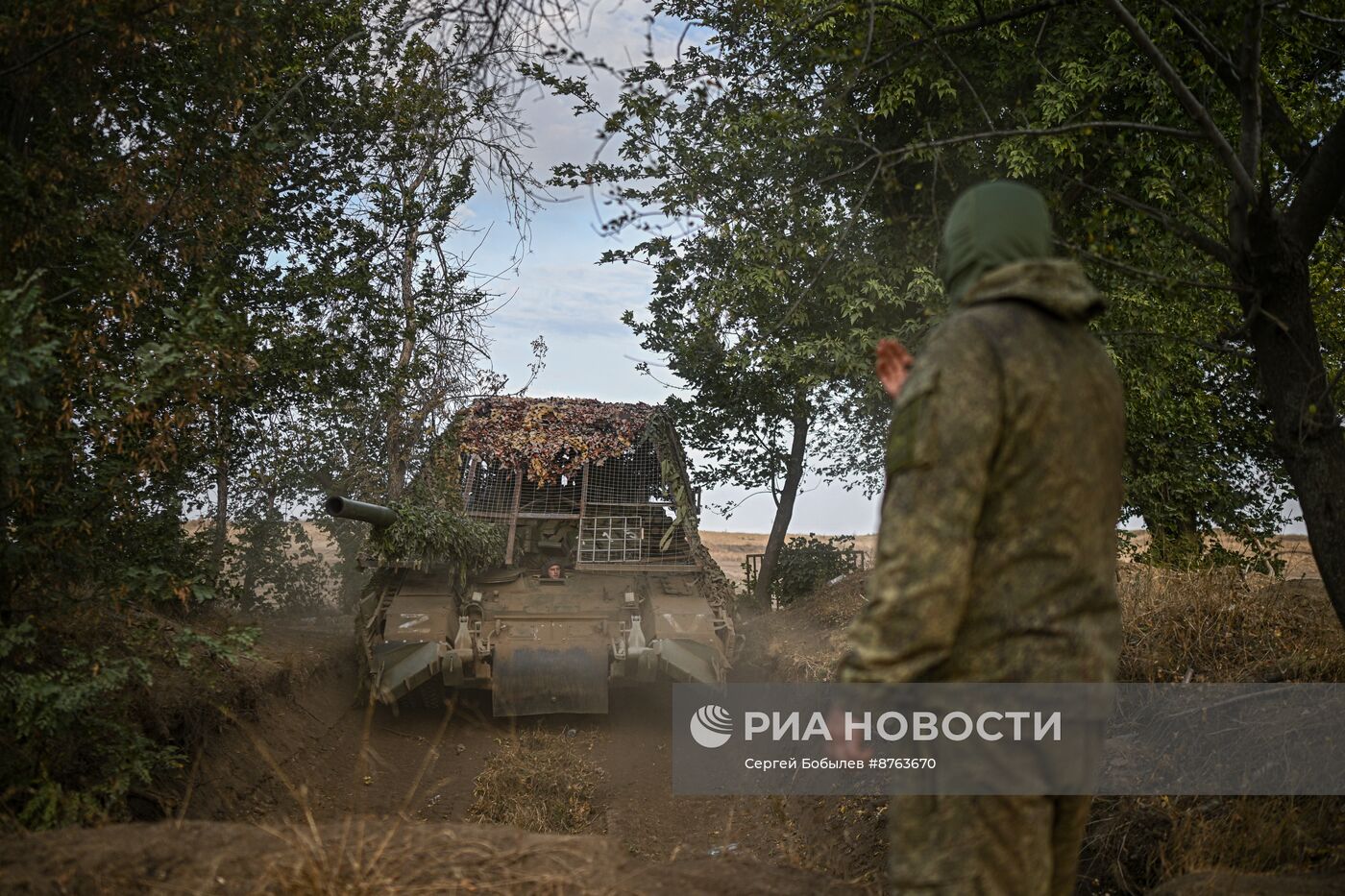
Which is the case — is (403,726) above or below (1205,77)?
below

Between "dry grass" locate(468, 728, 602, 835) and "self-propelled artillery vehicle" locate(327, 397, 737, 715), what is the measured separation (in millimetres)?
1068

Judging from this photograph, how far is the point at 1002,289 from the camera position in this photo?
2.79m

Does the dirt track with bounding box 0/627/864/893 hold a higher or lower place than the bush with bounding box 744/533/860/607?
lower

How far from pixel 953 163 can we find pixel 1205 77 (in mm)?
Answer: 4638

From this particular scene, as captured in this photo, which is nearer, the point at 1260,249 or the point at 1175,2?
the point at 1260,249

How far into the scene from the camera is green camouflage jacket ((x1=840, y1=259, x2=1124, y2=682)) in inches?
103

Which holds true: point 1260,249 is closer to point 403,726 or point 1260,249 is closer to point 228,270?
point 228,270

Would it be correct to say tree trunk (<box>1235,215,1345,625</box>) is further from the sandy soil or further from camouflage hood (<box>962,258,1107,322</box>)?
camouflage hood (<box>962,258,1107,322</box>)

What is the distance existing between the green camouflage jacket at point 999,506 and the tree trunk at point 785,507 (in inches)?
641

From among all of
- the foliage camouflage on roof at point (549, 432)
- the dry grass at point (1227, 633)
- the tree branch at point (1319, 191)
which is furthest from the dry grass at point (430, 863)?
the foliage camouflage on roof at point (549, 432)

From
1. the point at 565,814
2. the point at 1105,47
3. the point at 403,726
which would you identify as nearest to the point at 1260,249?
the point at 565,814

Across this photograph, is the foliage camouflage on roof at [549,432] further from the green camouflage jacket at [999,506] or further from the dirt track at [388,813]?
the green camouflage jacket at [999,506]

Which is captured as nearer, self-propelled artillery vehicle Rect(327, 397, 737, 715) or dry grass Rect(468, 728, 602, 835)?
dry grass Rect(468, 728, 602, 835)

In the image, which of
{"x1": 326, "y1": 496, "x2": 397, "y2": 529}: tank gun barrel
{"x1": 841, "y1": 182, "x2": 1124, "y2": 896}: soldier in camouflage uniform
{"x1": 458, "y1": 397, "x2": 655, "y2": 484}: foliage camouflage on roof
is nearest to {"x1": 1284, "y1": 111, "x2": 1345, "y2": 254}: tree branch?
{"x1": 841, "y1": 182, "x2": 1124, "y2": 896}: soldier in camouflage uniform
